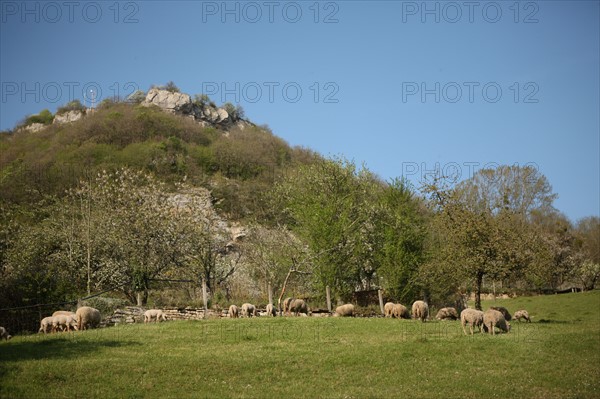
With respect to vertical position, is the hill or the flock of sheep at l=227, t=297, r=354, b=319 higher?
the hill

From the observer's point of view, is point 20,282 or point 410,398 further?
point 20,282

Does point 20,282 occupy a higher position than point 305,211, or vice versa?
point 305,211

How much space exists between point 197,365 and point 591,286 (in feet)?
230

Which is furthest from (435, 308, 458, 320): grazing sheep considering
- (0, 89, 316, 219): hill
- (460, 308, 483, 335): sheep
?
(0, 89, 316, 219): hill

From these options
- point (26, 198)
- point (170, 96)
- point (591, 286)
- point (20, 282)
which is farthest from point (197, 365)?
point (170, 96)

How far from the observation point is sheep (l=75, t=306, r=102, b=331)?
25.0 meters

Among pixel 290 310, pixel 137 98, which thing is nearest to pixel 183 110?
pixel 137 98

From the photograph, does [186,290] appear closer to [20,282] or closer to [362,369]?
[20,282]

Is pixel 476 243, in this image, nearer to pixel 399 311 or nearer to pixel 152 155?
pixel 399 311

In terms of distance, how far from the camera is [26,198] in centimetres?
6794

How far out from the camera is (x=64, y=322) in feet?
80.7

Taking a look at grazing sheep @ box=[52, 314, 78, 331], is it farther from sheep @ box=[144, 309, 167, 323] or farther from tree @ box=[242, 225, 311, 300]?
tree @ box=[242, 225, 311, 300]

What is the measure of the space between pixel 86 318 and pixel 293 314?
566 inches

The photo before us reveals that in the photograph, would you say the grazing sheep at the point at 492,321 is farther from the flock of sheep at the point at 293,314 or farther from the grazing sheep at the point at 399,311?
the grazing sheep at the point at 399,311
